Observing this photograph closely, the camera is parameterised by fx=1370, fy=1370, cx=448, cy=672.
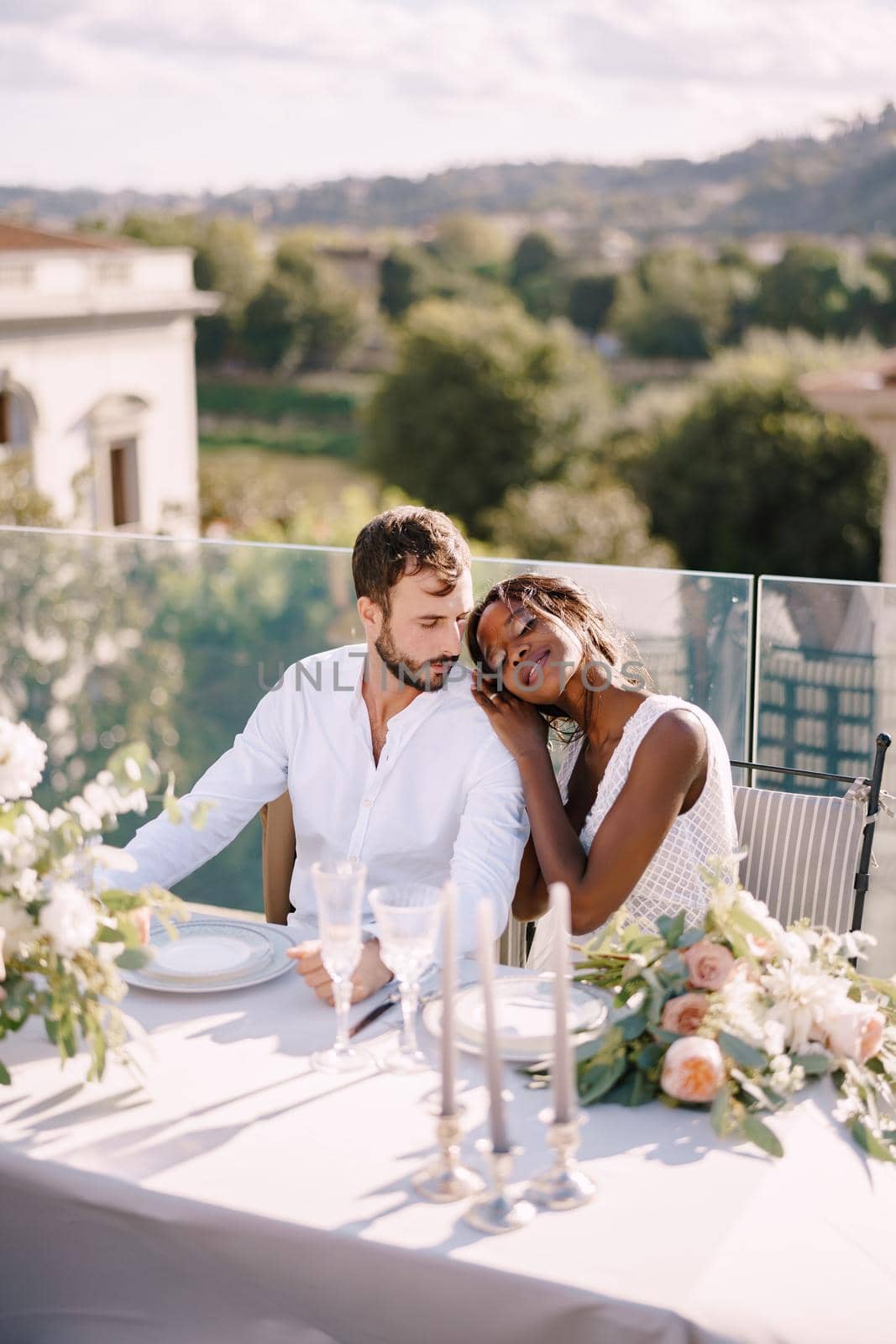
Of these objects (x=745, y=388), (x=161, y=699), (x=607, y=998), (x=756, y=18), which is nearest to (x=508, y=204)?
(x=756, y=18)

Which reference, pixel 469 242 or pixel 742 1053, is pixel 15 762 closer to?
pixel 742 1053

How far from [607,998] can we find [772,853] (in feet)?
2.40

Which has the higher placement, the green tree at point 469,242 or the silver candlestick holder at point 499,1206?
the green tree at point 469,242

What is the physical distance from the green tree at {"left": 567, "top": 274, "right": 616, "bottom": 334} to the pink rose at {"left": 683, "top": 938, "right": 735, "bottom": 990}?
35608 mm

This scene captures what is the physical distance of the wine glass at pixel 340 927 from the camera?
1405 millimetres

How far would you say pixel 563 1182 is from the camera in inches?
47.5

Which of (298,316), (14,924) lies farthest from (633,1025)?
(298,316)

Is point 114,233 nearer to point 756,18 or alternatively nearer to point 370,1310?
point 756,18

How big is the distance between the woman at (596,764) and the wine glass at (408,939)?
1.88ft

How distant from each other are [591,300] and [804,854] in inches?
1385

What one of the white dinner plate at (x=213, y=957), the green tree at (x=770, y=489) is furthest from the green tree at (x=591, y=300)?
the white dinner plate at (x=213, y=957)

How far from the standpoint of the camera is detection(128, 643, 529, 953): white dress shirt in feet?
6.79

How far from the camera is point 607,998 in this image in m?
1.58

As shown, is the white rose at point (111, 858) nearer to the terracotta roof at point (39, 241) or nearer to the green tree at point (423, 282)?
the terracotta roof at point (39, 241)
